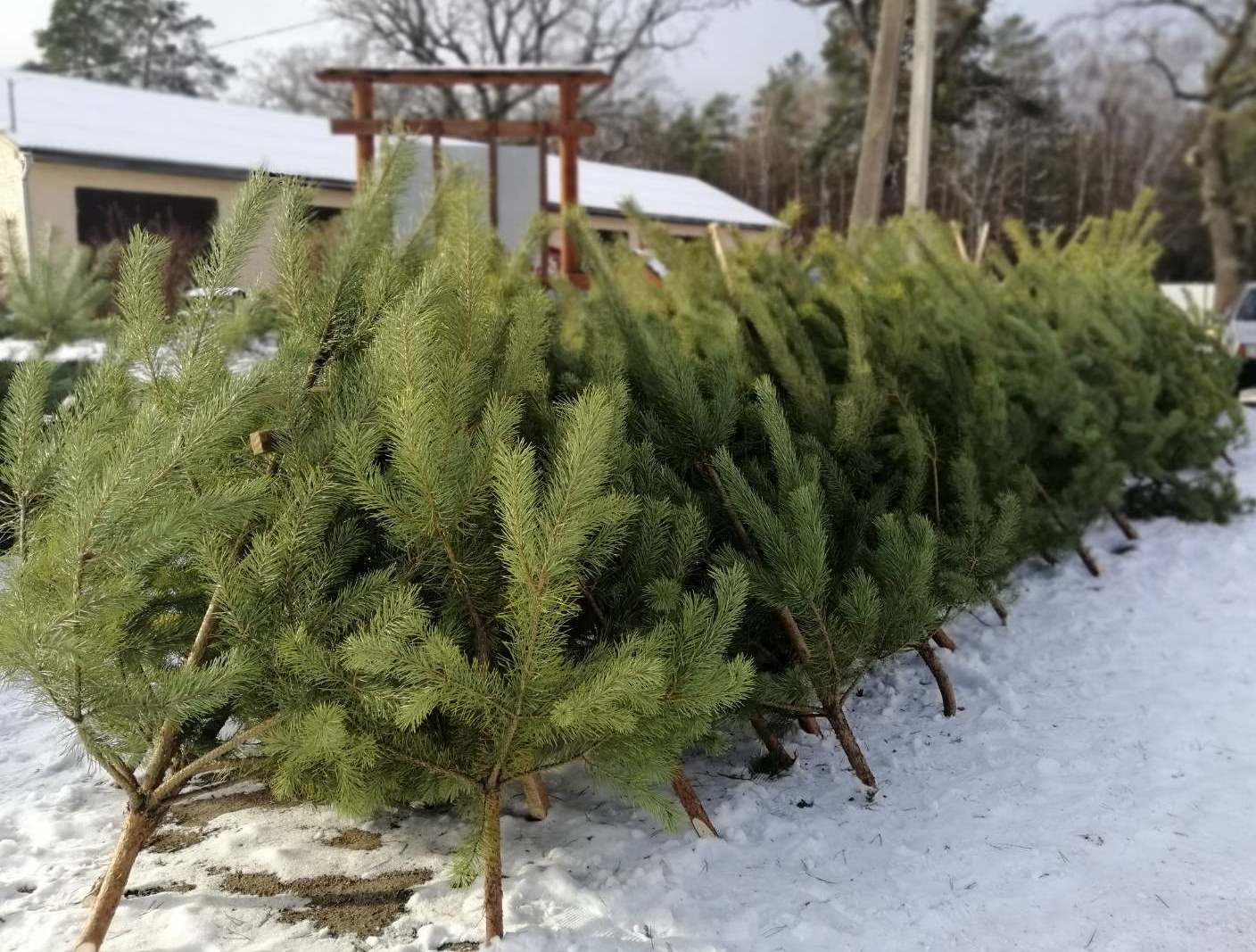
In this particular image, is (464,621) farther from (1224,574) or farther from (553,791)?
(1224,574)

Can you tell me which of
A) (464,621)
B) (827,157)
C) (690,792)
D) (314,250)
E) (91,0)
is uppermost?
(91,0)

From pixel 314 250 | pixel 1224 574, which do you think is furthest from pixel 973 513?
pixel 1224 574

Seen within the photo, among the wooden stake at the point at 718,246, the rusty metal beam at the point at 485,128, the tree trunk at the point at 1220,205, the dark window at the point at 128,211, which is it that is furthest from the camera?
the tree trunk at the point at 1220,205

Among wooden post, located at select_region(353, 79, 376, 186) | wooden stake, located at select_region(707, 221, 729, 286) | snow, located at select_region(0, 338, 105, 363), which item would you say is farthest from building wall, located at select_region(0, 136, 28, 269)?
wooden stake, located at select_region(707, 221, 729, 286)

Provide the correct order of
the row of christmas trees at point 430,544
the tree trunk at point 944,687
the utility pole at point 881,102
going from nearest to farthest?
the row of christmas trees at point 430,544 → the tree trunk at point 944,687 → the utility pole at point 881,102

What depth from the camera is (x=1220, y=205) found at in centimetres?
2173

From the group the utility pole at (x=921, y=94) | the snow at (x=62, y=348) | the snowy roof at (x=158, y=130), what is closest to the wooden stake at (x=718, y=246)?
the snow at (x=62, y=348)

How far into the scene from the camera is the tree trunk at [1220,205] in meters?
21.4

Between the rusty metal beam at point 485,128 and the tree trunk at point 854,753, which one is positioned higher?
the rusty metal beam at point 485,128

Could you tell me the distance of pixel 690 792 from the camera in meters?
2.62

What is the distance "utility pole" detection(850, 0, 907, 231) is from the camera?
1266 cm

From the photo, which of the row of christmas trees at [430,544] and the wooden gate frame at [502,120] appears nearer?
the row of christmas trees at [430,544]

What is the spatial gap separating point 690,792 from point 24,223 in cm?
1348

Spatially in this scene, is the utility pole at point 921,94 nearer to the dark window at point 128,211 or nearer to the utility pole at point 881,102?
the utility pole at point 881,102
